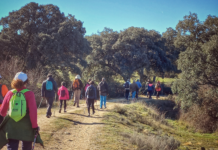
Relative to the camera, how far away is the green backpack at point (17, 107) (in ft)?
11.9

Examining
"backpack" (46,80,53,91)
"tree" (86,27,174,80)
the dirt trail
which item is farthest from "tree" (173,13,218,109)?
"backpack" (46,80,53,91)

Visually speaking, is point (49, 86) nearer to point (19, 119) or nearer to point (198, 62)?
point (19, 119)

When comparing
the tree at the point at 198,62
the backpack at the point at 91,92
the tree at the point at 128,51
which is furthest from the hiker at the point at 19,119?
the tree at the point at 128,51

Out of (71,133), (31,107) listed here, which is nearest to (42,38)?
(71,133)

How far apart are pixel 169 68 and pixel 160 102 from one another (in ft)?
34.3

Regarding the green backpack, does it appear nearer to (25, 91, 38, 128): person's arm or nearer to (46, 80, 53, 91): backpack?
(25, 91, 38, 128): person's arm

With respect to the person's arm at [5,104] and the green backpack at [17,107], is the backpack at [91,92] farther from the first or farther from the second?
the green backpack at [17,107]

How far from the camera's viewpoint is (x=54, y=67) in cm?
2338

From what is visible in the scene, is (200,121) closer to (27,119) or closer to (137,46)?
(137,46)

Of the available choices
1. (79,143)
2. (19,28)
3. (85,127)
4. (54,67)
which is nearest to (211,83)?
(85,127)

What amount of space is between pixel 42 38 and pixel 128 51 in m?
12.5

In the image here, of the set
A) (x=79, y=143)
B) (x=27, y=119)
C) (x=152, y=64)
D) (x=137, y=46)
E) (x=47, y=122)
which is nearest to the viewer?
(x=27, y=119)

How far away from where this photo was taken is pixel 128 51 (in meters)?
28.5

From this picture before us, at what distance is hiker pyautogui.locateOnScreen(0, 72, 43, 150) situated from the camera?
12.0ft
